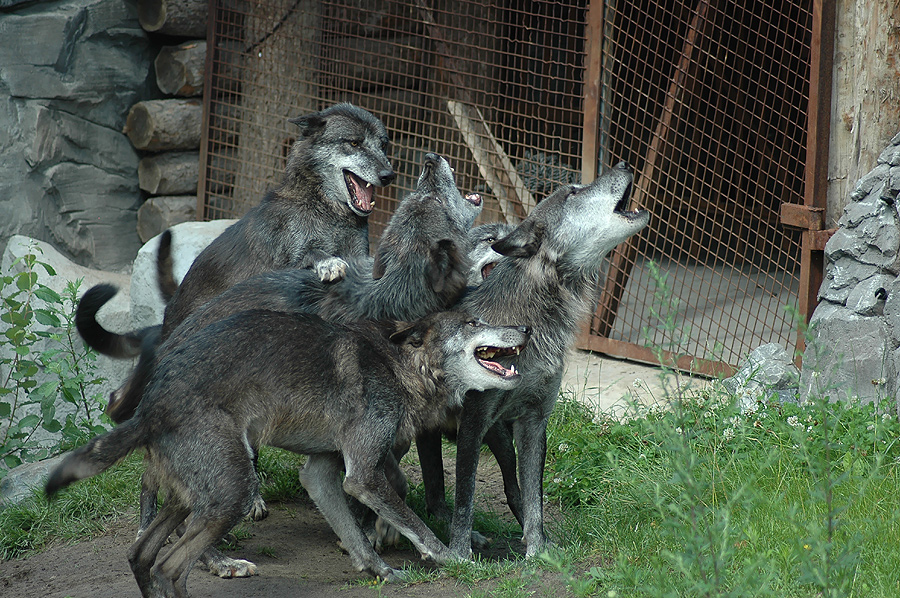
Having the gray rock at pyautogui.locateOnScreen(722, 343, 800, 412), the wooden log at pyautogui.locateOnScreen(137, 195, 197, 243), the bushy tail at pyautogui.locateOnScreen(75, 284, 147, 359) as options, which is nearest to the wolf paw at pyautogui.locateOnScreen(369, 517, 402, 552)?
the bushy tail at pyautogui.locateOnScreen(75, 284, 147, 359)

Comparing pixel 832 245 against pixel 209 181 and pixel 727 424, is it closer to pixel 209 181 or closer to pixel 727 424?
pixel 727 424

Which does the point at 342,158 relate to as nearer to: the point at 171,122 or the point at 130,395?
the point at 130,395

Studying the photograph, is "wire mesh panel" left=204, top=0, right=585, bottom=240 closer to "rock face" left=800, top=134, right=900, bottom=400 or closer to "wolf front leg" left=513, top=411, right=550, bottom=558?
Result: "rock face" left=800, top=134, right=900, bottom=400

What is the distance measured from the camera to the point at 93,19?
8.30 metres

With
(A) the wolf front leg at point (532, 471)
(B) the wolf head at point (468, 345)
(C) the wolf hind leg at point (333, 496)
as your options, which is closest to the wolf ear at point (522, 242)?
(B) the wolf head at point (468, 345)

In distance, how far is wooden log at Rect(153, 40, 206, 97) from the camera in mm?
8727

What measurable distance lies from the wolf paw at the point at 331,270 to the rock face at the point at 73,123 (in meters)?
4.37

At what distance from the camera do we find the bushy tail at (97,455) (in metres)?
3.74

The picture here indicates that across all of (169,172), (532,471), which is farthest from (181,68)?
(532,471)

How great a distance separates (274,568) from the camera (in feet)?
15.0

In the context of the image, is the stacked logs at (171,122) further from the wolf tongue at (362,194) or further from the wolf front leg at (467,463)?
the wolf front leg at (467,463)

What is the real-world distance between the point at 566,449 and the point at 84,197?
539cm

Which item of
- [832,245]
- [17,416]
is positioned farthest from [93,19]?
[832,245]

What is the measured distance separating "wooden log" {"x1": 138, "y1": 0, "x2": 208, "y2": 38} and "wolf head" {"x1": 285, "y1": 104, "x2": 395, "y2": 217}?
3.55 meters
